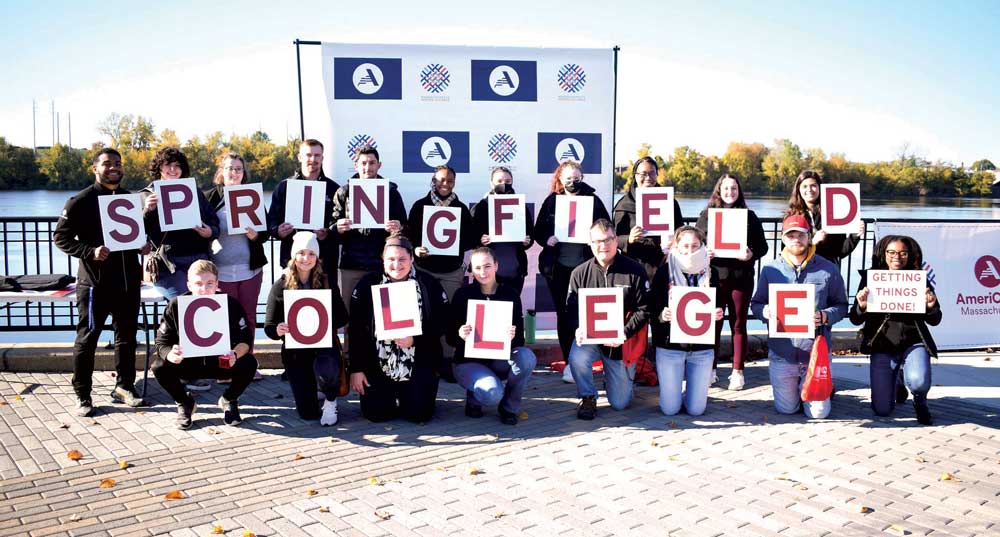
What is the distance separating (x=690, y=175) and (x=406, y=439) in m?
10.7

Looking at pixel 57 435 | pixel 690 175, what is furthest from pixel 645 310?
pixel 690 175

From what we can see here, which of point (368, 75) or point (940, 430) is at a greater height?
point (368, 75)

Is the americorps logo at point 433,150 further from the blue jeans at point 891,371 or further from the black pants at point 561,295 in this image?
the blue jeans at point 891,371

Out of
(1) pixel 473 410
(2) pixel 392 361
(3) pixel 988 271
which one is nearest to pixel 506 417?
(1) pixel 473 410

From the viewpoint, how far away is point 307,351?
18.8 feet

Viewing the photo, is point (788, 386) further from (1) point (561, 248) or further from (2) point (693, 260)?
(1) point (561, 248)

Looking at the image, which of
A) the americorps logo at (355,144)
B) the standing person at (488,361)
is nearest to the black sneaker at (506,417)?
the standing person at (488,361)

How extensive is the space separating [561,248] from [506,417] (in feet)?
5.98

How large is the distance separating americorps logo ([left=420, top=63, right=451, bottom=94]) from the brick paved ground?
3314 mm

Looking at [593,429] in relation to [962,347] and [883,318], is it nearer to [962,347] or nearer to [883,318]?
[883,318]

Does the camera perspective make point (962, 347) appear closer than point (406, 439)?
No

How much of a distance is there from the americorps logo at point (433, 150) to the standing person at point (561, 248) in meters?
1.40

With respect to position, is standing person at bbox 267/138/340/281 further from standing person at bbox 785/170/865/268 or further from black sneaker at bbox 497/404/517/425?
standing person at bbox 785/170/865/268

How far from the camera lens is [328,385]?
559 centimetres
